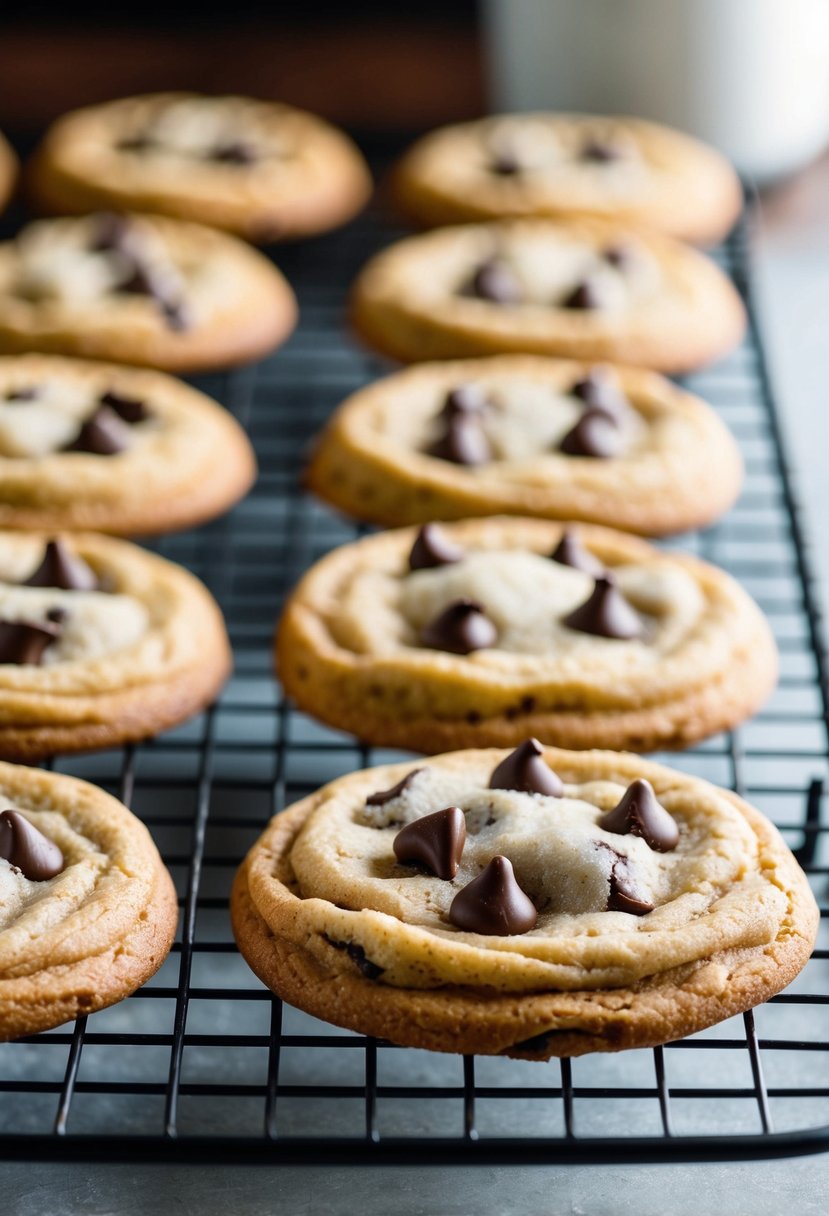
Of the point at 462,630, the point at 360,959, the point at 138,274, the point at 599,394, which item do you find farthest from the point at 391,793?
the point at 138,274

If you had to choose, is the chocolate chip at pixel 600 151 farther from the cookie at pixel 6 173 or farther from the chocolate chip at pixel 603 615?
the chocolate chip at pixel 603 615

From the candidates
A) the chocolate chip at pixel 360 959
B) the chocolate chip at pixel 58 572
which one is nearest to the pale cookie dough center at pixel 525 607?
the chocolate chip at pixel 58 572

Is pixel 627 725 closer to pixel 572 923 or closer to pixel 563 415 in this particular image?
pixel 572 923

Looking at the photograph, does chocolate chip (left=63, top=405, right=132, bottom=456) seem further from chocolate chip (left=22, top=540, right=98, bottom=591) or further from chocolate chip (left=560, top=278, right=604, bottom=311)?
chocolate chip (left=560, top=278, right=604, bottom=311)

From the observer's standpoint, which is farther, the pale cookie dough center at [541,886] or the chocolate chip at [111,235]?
the chocolate chip at [111,235]

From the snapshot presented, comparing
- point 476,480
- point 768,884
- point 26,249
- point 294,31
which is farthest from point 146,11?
point 768,884

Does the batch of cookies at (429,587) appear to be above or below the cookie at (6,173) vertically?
above
